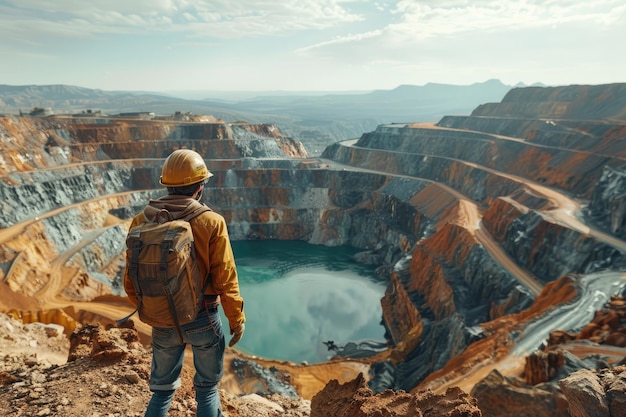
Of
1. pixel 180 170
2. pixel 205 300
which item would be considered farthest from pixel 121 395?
pixel 180 170

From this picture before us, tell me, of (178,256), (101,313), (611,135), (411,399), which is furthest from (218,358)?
(611,135)

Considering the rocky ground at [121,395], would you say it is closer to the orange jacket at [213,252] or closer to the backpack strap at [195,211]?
the orange jacket at [213,252]

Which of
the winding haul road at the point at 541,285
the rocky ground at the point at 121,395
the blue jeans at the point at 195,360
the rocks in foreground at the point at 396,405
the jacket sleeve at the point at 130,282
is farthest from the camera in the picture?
the winding haul road at the point at 541,285

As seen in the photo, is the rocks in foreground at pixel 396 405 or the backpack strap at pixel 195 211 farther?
the rocks in foreground at pixel 396 405

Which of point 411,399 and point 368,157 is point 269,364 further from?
point 368,157

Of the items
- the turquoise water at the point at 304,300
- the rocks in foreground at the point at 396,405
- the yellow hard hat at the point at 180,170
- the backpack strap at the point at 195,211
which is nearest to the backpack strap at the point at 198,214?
the backpack strap at the point at 195,211
